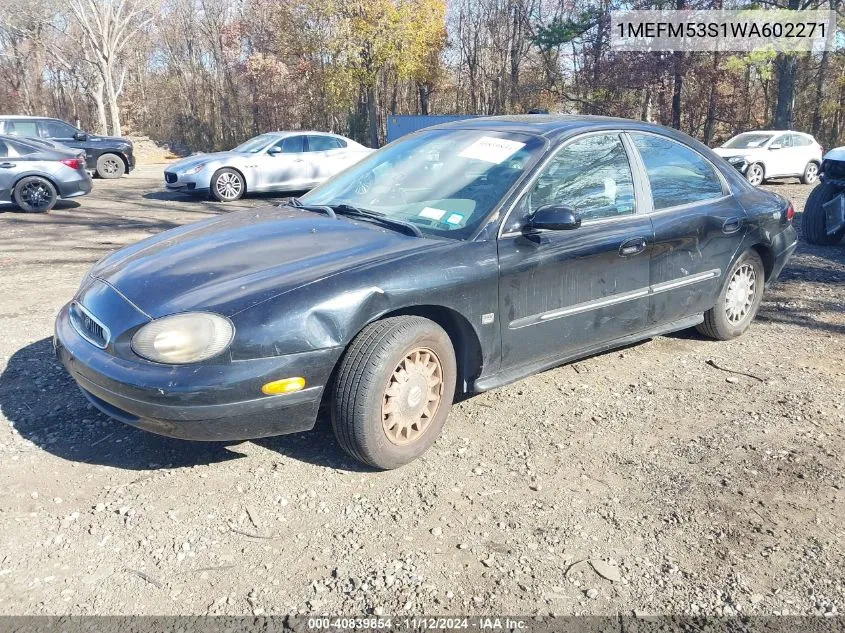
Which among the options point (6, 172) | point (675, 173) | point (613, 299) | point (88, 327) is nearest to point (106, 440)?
point (88, 327)

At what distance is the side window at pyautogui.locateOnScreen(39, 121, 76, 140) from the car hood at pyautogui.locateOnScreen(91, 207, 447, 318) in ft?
49.6

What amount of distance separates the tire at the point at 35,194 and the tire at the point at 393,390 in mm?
10792

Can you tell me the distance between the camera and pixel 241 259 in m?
3.46

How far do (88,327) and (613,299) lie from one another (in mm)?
2797

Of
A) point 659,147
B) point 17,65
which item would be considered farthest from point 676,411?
point 17,65

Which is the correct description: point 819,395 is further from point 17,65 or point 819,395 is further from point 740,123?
point 17,65

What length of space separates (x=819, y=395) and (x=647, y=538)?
82.3 inches

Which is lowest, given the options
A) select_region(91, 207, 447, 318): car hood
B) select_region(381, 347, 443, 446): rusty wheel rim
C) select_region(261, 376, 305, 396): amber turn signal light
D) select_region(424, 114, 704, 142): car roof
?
select_region(381, 347, 443, 446): rusty wheel rim

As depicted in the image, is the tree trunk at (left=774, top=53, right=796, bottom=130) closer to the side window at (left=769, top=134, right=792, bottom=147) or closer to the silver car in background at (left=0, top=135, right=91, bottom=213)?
the side window at (left=769, top=134, right=792, bottom=147)

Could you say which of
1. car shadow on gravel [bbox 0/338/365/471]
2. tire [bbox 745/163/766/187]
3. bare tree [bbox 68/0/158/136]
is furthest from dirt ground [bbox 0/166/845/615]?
bare tree [bbox 68/0/158/136]

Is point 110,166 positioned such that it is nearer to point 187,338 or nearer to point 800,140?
point 800,140

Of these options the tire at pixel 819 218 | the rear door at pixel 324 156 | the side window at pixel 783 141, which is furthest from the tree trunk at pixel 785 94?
the tire at pixel 819 218

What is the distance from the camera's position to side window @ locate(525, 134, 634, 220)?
3920 millimetres

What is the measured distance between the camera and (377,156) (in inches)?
184
